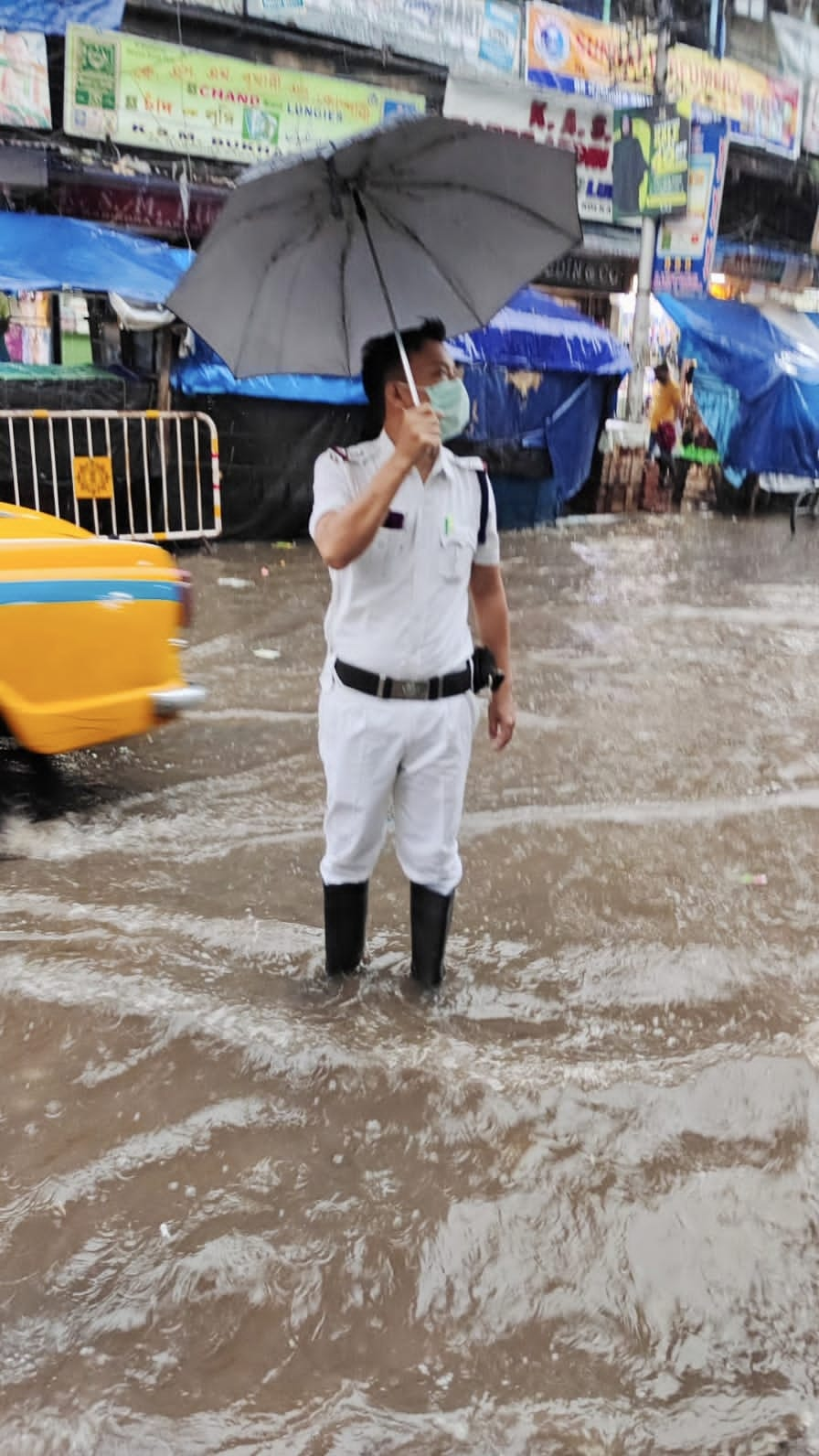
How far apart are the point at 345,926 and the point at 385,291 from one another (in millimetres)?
1794

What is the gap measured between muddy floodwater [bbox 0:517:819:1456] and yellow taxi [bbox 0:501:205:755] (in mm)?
525

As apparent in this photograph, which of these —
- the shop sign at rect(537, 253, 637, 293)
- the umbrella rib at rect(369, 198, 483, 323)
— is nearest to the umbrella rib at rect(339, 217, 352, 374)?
the umbrella rib at rect(369, 198, 483, 323)

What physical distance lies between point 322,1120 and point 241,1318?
65 cm

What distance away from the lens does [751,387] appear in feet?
50.8

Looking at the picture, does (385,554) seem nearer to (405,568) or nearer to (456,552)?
(405,568)

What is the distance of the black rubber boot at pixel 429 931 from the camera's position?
3.23 meters

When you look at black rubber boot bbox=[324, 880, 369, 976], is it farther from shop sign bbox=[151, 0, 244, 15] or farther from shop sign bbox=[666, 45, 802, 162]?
shop sign bbox=[666, 45, 802, 162]

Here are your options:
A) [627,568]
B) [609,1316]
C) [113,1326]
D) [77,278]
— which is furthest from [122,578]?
[627,568]

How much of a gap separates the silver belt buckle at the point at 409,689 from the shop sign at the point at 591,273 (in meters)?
13.7

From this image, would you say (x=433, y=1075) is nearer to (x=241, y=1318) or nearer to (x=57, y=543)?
(x=241, y=1318)

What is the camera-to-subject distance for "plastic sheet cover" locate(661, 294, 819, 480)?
1530 centimetres

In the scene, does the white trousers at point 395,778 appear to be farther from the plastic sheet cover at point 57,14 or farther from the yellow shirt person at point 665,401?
the yellow shirt person at point 665,401

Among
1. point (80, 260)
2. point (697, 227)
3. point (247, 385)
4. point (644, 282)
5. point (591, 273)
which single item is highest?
point (697, 227)

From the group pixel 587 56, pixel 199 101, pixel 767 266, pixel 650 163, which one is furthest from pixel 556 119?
pixel 767 266
